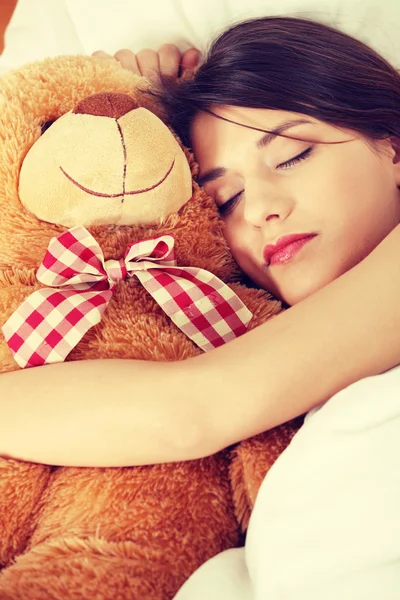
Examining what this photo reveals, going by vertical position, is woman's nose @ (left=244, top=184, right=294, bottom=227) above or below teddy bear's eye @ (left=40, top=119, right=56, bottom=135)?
below

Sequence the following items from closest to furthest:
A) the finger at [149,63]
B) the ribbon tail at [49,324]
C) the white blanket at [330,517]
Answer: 1. the white blanket at [330,517]
2. the ribbon tail at [49,324]
3. the finger at [149,63]

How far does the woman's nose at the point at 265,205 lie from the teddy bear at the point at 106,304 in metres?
0.05

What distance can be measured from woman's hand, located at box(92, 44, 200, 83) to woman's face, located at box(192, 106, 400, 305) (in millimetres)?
229

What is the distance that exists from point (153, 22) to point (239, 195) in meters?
0.53

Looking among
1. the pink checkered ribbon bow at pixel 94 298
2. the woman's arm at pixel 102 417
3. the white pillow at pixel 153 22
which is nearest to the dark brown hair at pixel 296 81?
the white pillow at pixel 153 22

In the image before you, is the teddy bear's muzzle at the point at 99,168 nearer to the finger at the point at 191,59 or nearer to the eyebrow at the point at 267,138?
the eyebrow at the point at 267,138

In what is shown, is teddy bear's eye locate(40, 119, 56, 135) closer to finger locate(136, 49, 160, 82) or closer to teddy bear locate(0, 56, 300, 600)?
teddy bear locate(0, 56, 300, 600)

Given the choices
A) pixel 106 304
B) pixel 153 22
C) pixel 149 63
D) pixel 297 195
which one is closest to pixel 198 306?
pixel 106 304

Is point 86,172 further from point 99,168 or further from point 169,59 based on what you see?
point 169,59

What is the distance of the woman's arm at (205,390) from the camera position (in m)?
0.53

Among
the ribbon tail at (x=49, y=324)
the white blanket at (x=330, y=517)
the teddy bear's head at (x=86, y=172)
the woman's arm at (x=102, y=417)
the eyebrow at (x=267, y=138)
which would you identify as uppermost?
the teddy bear's head at (x=86, y=172)

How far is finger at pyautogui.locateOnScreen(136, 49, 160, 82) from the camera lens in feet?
3.27

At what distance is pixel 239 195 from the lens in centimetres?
83

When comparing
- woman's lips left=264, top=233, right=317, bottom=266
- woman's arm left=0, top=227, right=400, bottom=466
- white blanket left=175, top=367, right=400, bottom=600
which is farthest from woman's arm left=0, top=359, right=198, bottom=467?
woman's lips left=264, top=233, right=317, bottom=266
